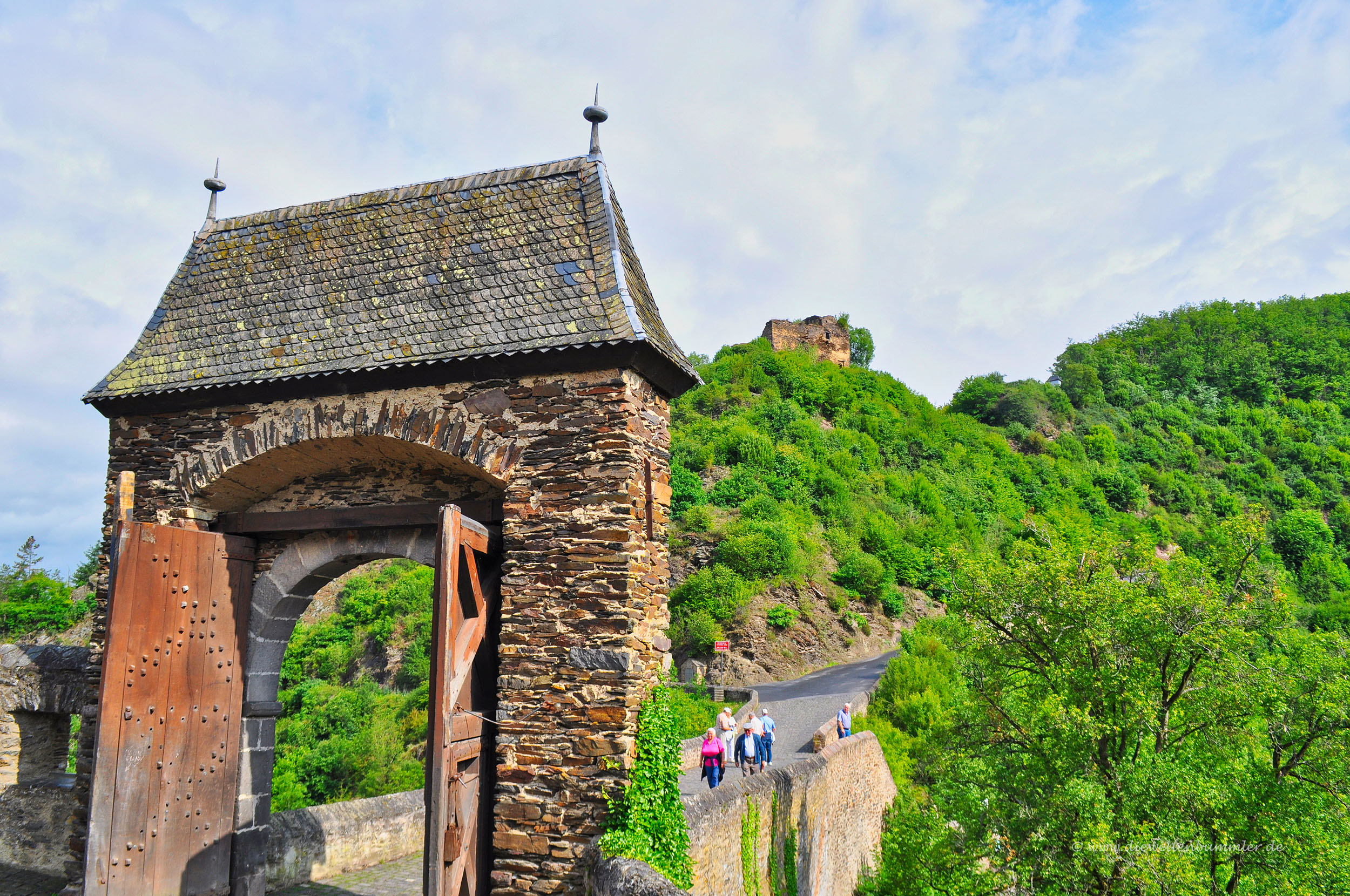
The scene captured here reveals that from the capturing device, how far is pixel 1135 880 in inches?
339

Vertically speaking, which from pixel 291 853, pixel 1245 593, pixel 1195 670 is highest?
pixel 1245 593

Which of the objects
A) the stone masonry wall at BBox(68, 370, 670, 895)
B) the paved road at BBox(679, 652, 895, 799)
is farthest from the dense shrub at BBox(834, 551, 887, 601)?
the stone masonry wall at BBox(68, 370, 670, 895)

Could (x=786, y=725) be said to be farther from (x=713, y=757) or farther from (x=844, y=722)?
(x=713, y=757)

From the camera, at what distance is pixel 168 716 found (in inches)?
261

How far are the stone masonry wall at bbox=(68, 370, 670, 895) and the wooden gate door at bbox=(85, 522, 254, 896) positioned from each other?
0.51 meters

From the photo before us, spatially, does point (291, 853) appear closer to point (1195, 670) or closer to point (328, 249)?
point (328, 249)

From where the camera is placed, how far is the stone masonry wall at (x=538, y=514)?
6086 millimetres

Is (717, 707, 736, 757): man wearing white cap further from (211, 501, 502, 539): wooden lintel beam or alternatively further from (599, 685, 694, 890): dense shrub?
(211, 501, 502, 539): wooden lintel beam

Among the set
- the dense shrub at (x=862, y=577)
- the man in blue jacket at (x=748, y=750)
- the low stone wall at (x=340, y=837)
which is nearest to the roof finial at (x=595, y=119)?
the low stone wall at (x=340, y=837)

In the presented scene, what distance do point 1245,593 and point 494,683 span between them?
905 cm

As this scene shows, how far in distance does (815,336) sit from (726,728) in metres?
53.2

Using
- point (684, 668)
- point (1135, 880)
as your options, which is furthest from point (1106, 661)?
point (684, 668)

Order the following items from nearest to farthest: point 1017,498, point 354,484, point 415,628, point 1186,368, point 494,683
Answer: point 494,683, point 354,484, point 415,628, point 1017,498, point 1186,368

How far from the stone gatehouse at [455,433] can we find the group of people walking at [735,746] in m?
5.39
